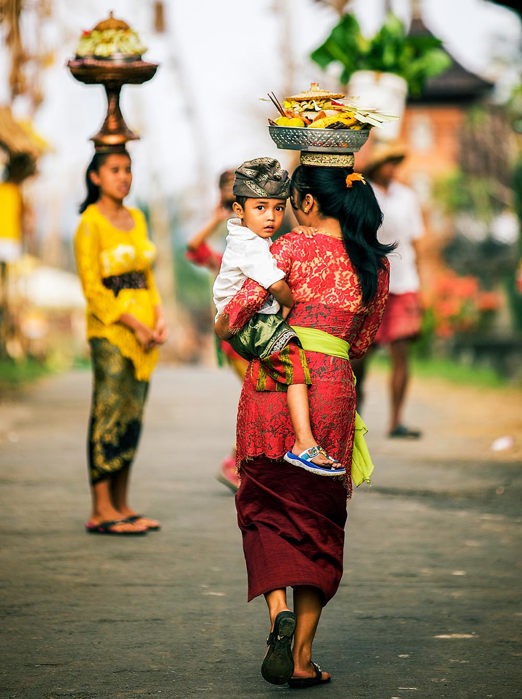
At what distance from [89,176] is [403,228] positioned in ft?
13.8

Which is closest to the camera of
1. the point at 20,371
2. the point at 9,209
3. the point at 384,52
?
the point at 384,52

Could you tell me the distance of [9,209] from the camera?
1892cm

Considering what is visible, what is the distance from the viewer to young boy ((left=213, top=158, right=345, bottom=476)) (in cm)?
457

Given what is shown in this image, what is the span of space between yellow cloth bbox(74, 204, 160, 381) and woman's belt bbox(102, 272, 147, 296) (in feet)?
0.06

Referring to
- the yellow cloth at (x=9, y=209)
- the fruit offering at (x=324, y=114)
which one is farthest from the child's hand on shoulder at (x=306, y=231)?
the yellow cloth at (x=9, y=209)

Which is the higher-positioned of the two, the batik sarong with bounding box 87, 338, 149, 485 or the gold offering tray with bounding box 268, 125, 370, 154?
the gold offering tray with bounding box 268, 125, 370, 154

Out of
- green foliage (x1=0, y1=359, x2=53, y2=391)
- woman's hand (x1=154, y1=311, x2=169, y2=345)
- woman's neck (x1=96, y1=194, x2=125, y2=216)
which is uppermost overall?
woman's neck (x1=96, y1=194, x2=125, y2=216)

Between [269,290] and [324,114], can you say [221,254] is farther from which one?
[269,290]

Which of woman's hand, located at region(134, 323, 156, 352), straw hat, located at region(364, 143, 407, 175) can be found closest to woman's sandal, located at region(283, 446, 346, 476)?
woman's hand, located at region(134, 323, 156, 352)

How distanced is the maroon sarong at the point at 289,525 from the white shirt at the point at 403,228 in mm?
6154

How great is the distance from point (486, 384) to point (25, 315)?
38.0ft

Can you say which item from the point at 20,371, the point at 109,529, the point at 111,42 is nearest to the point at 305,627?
the point at 109,529

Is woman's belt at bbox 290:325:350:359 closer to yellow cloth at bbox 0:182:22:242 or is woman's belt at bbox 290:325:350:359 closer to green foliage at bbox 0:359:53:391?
green foliage at bbox 0:359:53:391

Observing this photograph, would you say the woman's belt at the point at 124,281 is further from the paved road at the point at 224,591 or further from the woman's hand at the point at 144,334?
the paved road at the point at 224,591
